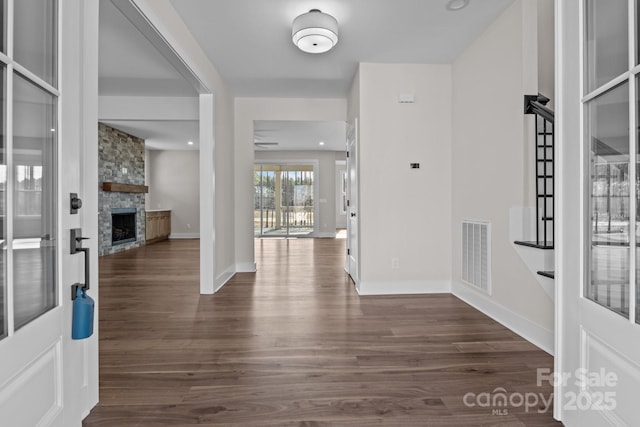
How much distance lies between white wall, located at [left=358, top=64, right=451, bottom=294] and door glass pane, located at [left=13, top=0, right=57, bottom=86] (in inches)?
117

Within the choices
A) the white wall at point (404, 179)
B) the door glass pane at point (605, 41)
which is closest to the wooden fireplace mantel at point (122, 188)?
the white wall at point (404, 179)

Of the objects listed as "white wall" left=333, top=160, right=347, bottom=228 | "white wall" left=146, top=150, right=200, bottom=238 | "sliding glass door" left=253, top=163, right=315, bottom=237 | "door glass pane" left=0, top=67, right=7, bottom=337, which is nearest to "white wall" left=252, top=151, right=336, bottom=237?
"sliding glass door" left=253, top=163, right=315, bottom=237

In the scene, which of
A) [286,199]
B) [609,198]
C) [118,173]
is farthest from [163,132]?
[609,198]

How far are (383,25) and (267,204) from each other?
779 cm

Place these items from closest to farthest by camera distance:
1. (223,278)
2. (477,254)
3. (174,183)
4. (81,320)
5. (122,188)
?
(81,320) → (477,254) → (223,278) → (122,188) → (174,183)

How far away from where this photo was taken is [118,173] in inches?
295

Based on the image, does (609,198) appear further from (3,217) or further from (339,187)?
(339,187)

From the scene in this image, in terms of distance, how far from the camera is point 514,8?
2.67 m

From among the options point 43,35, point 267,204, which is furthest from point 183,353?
point 267,204

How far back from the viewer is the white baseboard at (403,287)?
3824 millimetres

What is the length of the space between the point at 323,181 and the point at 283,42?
7.01 m

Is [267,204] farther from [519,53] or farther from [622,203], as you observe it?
[622,203]

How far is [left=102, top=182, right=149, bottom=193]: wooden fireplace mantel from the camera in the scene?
22.7 feet

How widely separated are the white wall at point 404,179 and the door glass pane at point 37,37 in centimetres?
297
